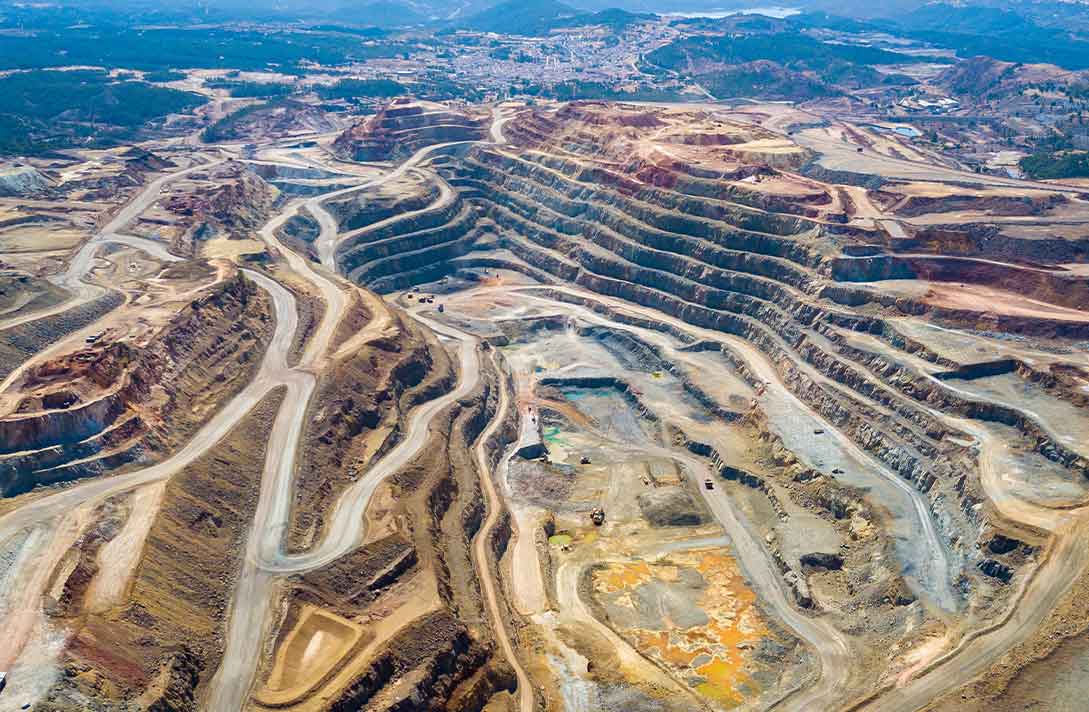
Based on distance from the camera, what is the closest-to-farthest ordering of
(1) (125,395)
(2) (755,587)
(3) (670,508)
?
(2) (755,587) → (1) (125,395) → (3) (670,508)

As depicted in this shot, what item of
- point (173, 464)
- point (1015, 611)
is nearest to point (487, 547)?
point (173, 464)

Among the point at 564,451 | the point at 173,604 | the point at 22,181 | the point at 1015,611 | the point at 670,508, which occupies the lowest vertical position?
the point at 564,451

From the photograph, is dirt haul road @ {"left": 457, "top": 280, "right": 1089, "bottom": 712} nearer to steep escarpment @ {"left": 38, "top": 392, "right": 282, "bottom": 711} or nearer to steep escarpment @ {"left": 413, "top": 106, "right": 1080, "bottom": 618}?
steep escarpment @ {"left": 413, "top": 106, "right": 1080, "bottom": 618}

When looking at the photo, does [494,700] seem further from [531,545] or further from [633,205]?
[633,205]

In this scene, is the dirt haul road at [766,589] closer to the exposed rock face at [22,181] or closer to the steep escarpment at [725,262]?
the steep escarpment at [725,262]

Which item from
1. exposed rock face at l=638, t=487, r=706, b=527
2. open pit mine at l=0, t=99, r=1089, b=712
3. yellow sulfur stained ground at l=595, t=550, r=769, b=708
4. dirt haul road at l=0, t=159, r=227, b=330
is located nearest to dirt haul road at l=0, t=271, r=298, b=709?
open pit mine at l=0, t=99, r=1089, b=712

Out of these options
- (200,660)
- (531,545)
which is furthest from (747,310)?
(200,660)

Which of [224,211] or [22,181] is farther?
[22,181]

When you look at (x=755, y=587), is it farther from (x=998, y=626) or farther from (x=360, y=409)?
(x=360, y=409)

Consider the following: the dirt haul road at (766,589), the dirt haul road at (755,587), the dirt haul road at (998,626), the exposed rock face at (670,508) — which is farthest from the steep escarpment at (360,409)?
the dirt haul road at (998,626)
